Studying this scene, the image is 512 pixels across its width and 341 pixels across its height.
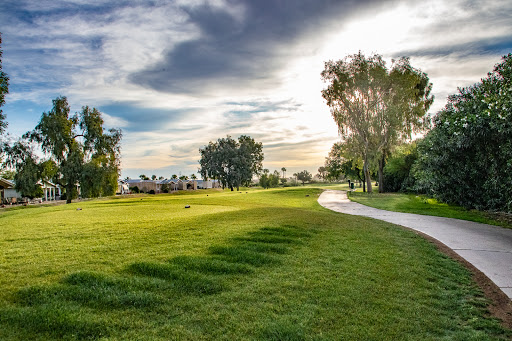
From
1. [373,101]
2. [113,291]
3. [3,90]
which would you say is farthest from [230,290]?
[373,101]

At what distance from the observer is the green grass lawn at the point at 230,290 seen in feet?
11.1

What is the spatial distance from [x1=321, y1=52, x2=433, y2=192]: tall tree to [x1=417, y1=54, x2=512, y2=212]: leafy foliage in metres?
17.0

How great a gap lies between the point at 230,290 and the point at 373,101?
33.9 meters

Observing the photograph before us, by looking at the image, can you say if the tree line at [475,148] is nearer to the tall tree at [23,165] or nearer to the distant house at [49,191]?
the tall tree at [23,165]

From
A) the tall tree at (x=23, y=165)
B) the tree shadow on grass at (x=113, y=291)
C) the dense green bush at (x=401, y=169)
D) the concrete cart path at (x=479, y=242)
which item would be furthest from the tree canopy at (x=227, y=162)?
the tree shadow on grass at (x=113, y=291)

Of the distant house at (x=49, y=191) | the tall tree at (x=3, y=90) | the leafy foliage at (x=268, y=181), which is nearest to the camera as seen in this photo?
the tall tree at (x=3, y=90)

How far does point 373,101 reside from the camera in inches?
1345

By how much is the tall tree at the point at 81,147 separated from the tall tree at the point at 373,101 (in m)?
26.0

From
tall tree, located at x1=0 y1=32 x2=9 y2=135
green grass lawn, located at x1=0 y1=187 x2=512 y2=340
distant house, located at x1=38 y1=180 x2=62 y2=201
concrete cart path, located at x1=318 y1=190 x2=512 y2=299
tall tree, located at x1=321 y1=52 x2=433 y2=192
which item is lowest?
concrete cart path, located at x1=318 y1=190 x2=512 y2=299

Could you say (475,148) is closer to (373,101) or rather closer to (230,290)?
(230,290)

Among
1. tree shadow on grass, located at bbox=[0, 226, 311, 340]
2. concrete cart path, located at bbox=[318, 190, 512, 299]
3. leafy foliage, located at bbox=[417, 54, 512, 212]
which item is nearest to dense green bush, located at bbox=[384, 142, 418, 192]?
leafy foliage, located at bbox=[417, 54, 512, 212]

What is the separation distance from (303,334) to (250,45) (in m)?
14.9

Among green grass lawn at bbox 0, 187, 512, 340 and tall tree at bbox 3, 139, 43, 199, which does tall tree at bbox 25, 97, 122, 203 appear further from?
green grass lawn at bbox 0, 187, 512, 340

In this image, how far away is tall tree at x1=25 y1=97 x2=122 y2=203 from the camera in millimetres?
32656
